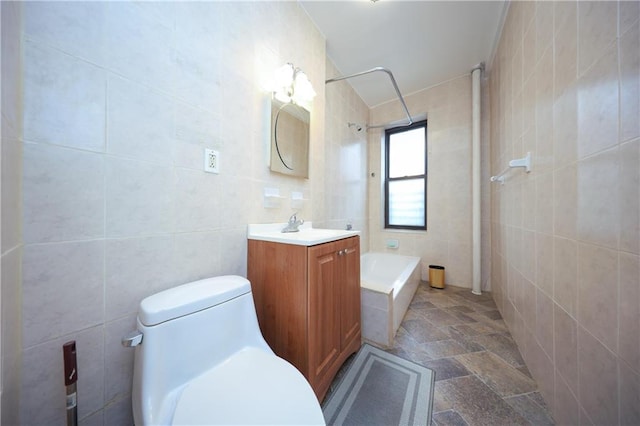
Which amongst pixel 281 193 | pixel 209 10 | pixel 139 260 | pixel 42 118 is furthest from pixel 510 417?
pixel 209 10

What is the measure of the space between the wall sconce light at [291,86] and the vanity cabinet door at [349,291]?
1072 mm

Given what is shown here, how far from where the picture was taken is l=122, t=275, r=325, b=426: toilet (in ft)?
1.97

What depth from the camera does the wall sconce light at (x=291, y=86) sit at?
137 cm

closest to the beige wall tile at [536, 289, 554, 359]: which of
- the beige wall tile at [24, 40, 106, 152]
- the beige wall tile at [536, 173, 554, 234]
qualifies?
the beige wall tile at [536, 173, 554, 234]

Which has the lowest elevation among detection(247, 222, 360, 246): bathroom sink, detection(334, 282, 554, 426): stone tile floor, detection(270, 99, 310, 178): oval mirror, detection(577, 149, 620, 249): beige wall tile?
detection(334, 282, 554, 426): stone tile floor

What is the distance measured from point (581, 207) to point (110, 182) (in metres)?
1.76

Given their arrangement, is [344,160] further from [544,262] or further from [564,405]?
[564,405]

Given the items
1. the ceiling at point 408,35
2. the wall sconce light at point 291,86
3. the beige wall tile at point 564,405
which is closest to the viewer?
the beige wall tile at point 564,405

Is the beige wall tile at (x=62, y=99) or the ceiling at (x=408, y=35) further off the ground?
the ceiling at (x=408, y=35)

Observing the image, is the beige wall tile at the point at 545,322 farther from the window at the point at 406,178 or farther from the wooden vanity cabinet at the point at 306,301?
the window at the point at 406,178

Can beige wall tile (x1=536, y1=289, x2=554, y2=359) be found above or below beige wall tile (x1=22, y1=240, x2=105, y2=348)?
below

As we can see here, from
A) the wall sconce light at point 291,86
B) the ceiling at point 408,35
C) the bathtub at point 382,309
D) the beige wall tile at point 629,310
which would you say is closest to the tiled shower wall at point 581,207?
the beige wall tile at point 629,310

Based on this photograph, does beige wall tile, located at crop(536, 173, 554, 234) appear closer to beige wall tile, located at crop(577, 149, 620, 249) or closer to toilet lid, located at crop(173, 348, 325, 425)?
beige wall tile, located at crop(577, 149, 620, 249)

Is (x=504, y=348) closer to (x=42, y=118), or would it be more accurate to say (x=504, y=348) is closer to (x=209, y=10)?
A: (x=42, y=118)
